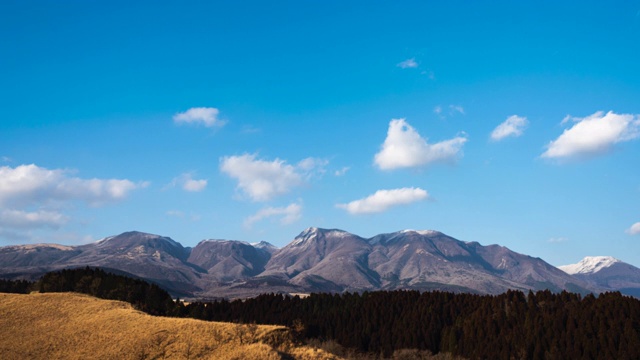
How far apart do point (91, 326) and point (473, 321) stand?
3358 inches

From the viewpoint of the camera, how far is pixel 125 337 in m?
60.4

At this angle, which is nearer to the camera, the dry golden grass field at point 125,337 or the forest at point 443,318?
the dry golden grass field at point 125,337

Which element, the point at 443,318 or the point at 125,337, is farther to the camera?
the point at 443,318

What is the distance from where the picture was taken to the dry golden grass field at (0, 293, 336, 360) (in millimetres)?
54344

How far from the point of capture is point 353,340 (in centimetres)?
11919

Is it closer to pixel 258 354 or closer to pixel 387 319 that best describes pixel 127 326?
pixel 258 354

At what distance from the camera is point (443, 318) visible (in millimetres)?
129000

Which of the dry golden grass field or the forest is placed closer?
the dry golden grass field

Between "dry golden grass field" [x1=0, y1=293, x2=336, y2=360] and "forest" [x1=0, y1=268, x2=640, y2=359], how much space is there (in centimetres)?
1784

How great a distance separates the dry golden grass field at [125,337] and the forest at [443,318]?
17840 millimetres

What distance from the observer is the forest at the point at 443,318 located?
332 feet

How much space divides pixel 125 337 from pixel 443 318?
89.7 m

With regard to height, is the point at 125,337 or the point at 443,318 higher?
the point at 443,318

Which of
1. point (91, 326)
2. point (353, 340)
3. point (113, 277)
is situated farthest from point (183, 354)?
point (113, 277)
